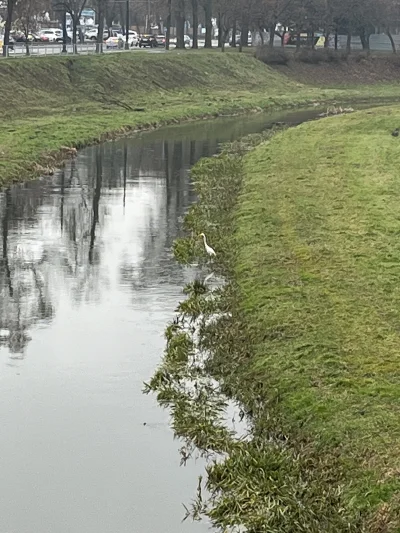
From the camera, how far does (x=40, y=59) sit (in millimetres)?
56000

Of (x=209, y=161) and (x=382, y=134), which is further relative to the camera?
(x=382, y=134)

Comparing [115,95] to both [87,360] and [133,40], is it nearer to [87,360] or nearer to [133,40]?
[87,360]

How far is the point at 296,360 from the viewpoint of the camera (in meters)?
14.2

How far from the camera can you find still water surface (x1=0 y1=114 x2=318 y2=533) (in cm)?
1089

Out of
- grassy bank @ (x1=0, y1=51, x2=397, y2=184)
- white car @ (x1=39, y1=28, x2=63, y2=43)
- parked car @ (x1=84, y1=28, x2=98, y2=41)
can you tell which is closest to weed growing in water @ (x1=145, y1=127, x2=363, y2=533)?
grassy bank @ (x1=0, y1=51, x2=397, y2=184)

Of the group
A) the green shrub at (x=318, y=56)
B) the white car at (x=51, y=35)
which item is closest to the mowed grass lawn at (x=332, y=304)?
the green shrub at (x=318, y=56)

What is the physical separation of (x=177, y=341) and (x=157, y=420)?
8.97ft

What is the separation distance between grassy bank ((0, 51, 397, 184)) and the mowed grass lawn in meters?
9.18

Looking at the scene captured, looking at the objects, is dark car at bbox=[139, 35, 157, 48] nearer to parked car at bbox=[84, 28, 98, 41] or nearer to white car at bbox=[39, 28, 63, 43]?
parked car at bbox=[84, 28, 98, 41]

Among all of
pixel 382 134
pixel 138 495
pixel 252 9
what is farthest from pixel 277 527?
pixel 252 9

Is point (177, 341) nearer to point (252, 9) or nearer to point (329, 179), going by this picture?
point (329, 179)

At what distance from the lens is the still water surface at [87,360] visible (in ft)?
35.7

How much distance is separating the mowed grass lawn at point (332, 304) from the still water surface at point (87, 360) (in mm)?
1536

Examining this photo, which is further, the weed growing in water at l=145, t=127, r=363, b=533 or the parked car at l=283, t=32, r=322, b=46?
the parked car at l=283, t=32, r=322, b=46
